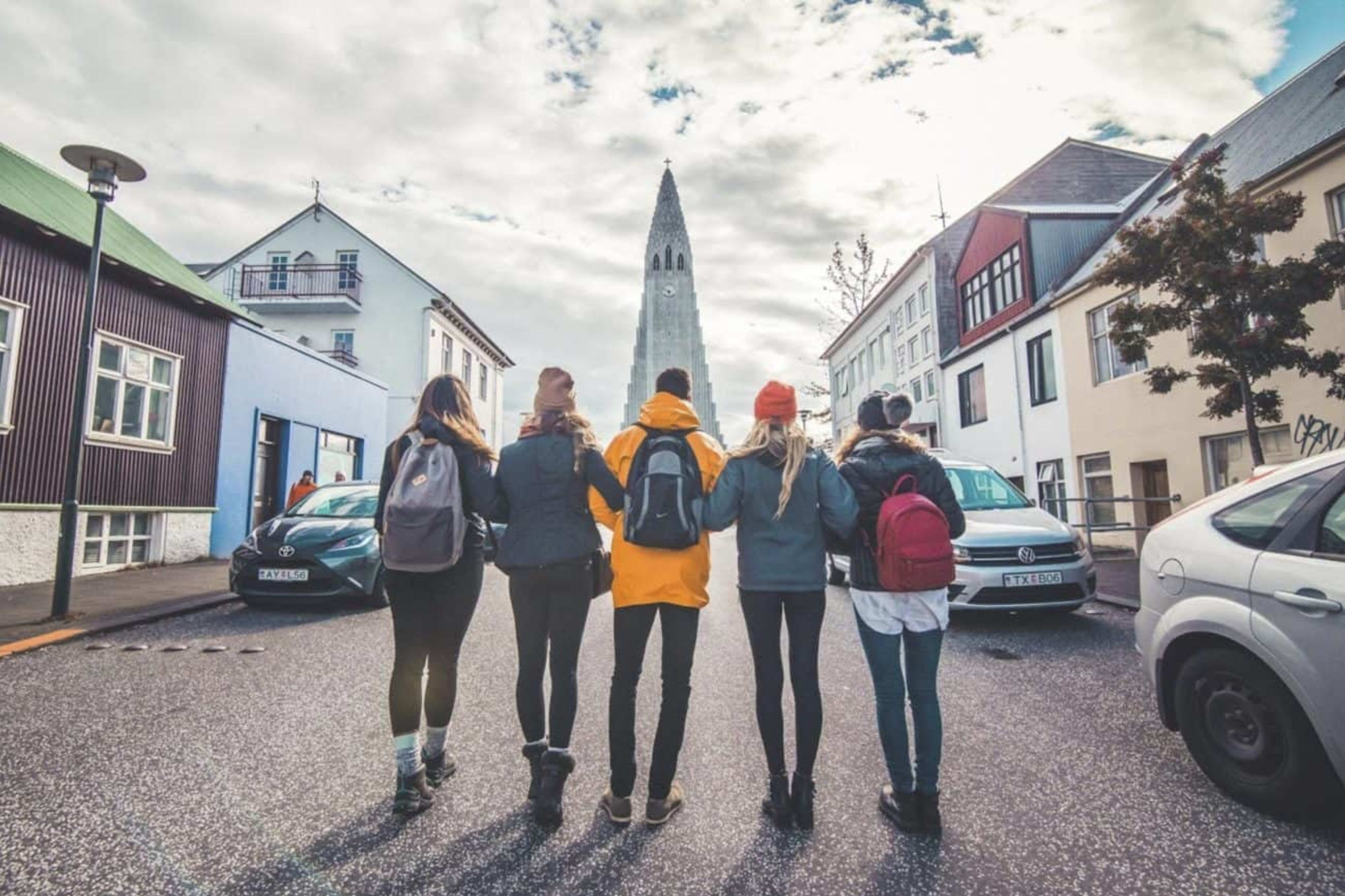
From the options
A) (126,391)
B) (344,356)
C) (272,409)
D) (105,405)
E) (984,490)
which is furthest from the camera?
(344,356)

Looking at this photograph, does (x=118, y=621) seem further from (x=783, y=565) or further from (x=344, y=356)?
(x=344, y=356)

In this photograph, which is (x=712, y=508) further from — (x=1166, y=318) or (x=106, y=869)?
(x=1166, y=318)

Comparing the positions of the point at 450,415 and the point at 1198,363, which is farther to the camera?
the point at 1198,363

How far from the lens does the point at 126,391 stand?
12.0 metres

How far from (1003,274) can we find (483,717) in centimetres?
2216

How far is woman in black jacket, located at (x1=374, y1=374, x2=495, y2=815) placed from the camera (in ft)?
9.78

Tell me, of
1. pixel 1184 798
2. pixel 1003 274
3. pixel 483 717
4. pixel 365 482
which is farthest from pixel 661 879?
pixel 1003 274

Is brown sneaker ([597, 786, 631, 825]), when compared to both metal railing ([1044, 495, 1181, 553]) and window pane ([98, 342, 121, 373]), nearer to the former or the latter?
metal railing ([1044, 495, 1181, 553])

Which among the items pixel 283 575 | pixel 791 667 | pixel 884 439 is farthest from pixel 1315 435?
pixel 283 575

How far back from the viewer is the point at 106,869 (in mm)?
2453

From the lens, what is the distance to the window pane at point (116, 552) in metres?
11.5

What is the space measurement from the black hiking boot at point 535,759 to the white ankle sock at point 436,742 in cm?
42

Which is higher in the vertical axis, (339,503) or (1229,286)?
(1229,286)

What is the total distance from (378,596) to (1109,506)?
1587 cm
